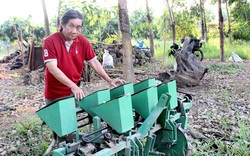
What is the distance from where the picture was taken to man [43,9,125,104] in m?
2.29

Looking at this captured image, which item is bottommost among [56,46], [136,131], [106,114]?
[136,131]

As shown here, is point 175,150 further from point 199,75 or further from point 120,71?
point 120,71

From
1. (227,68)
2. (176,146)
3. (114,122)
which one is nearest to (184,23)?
(227,68)

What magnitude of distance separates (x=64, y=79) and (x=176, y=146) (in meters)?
1.19

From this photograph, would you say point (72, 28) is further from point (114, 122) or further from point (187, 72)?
point (187, 72)

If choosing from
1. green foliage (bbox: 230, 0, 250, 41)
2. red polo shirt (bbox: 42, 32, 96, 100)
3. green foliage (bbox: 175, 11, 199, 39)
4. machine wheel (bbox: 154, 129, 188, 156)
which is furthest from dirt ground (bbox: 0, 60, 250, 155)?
green foliage (bbox: 175, 11, 199, 39)

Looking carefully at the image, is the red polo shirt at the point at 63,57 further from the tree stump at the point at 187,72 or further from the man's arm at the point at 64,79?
the tree stump at the point at 187,72

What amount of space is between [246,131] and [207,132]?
1.54 ft

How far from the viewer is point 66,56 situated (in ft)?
8.18

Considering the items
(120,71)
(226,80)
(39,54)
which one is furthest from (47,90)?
(39,54)

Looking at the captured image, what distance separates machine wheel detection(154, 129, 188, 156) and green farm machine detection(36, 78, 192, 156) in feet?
0.31

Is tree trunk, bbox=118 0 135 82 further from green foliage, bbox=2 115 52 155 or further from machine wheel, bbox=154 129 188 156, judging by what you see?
machine wheel, bbox=154 129 188 156

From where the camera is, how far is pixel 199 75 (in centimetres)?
680

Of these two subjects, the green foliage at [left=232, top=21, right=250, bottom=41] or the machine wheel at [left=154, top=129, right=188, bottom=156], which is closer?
the machine wheel at [left=154, top=129, right=188, bottom=156]
